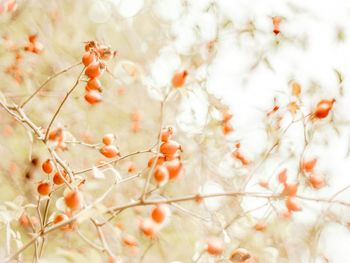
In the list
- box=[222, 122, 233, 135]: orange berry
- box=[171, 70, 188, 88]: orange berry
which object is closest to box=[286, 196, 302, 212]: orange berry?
box=[171, 70, 188, 88]: orange berry

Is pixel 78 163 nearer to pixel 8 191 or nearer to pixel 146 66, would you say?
pixel 8 191

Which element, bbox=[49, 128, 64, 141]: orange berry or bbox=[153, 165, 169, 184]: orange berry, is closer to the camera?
bbox=[153, 165, 169, 184]: orange berry

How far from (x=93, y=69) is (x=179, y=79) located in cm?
43

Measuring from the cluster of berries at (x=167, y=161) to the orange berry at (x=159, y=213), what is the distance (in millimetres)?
66

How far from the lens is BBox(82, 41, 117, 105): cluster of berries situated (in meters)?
1.41

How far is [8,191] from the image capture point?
3.12 metres

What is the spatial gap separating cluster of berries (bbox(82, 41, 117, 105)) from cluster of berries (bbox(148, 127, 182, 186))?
280 millimetres

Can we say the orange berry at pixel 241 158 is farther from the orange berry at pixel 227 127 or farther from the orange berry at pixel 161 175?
the orange berry at pixel 161 175

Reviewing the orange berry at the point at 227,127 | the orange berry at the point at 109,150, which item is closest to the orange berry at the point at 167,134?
the orange berry at the point at 109,150

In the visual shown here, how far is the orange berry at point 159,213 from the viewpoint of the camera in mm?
1021

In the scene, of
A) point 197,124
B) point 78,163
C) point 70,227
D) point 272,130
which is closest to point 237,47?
point 197,124

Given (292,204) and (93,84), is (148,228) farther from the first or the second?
(93,84)

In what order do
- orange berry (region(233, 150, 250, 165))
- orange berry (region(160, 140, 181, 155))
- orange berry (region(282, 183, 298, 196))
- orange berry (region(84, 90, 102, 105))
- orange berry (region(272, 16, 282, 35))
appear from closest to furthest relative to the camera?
orange berry (region(282, 183, 298, 196)), orange berry (region(160, 140, 181, 155)), orange berry (region(84, 90, 102, 105)), orange berry (region(233, 150, 250, 165)), orange berry (region(272, 16, 282, 35))

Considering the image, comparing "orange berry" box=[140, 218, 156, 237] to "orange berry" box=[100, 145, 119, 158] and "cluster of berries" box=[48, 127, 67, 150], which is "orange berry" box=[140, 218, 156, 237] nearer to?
"cluster of berries" box=[48, 127, 67, 150]
